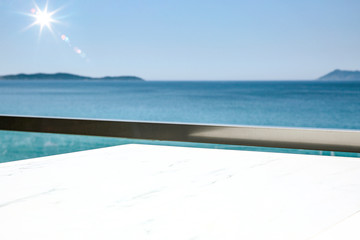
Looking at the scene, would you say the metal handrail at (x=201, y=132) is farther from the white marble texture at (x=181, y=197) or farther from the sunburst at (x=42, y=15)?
the sunburst at (x=42, y=15)

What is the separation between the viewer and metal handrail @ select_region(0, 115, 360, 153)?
1.23m

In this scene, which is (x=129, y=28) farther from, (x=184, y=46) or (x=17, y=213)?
(x=17, y=213)

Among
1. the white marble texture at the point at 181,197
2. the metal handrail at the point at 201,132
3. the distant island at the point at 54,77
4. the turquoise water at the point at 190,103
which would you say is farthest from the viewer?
the distant island at the point at 54,77

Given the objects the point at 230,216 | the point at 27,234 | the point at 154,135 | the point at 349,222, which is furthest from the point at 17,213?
the point at 154,135

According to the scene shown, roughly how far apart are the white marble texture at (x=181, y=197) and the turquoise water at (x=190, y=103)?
61.5 feet

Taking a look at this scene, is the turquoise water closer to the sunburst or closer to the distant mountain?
the distant mountain

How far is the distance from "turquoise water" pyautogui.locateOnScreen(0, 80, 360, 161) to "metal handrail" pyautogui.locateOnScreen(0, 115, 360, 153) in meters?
18.3

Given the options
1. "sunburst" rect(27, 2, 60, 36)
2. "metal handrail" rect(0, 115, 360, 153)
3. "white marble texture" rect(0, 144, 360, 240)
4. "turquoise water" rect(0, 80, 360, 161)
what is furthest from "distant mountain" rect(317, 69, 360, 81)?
"white marble texture" rect(0, 144, 360, 240)

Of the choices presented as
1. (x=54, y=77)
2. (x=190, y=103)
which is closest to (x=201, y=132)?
(x=190, y=103)

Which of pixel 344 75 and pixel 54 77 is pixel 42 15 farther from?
pixel 344 75

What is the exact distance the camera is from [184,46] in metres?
24.9

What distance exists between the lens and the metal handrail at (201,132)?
4.04ft

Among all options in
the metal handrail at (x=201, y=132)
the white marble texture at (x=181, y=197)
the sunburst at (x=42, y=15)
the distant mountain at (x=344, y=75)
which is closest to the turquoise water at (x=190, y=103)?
the distant mountain at (x=344, y=75)

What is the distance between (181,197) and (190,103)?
22804 mm
